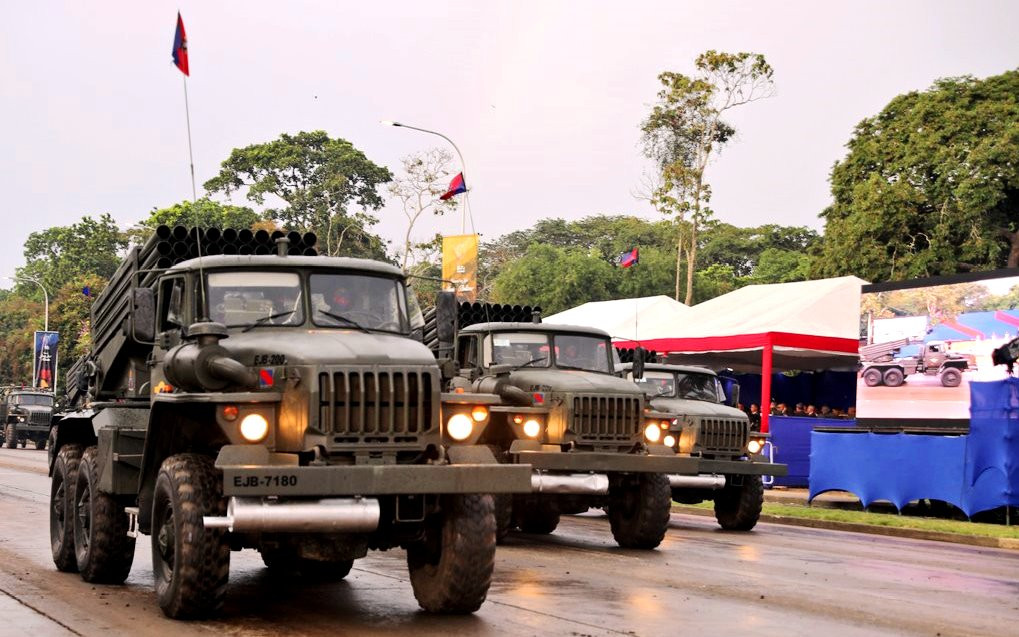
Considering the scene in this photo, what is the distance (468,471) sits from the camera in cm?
919

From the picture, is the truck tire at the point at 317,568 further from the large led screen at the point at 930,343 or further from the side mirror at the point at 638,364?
the large led screen at the point at 930,343

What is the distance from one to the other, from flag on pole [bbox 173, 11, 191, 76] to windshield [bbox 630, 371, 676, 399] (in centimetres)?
909

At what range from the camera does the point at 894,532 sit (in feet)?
69.5

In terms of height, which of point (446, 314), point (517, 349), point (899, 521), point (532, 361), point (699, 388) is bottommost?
point (899, 521)

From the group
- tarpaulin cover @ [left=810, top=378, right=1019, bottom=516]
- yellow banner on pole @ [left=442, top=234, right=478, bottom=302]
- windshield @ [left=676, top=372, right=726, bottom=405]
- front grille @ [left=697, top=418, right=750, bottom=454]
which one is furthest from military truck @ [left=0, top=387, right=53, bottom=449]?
front grille @ [left=697, top=418, right=750, bottom=454]

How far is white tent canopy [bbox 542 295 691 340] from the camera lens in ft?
116

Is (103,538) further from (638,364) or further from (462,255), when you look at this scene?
(462,255)

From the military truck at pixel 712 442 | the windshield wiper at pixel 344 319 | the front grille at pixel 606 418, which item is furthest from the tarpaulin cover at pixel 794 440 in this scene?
the windshield wiper at pixel 344 319

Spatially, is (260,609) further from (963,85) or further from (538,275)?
(538,275)

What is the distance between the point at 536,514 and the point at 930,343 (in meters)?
12.1

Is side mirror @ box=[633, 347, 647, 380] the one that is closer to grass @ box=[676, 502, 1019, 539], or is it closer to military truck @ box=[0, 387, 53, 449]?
grass @ box=[676, 502, 1019, 539]


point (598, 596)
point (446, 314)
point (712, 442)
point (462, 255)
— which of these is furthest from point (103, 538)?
point (462, 255)

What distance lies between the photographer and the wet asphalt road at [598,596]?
9406 millimetres

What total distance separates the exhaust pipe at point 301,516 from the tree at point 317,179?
5689 cm
